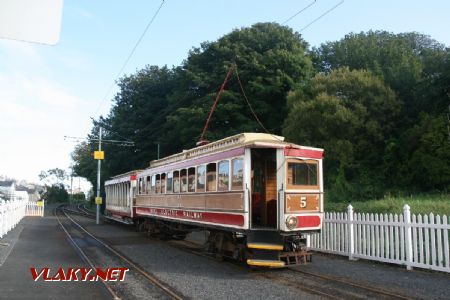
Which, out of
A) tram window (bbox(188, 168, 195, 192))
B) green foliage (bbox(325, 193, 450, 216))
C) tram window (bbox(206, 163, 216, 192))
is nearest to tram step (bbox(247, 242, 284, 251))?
tram window (bbox(206, 163, 216, 192))

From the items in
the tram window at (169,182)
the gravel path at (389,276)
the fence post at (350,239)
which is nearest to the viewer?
the gravel path at (389,276)

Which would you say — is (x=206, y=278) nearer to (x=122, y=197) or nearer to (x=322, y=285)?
(x=322, y=285)

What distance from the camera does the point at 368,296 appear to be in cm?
727

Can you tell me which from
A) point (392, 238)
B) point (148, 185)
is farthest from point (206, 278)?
point (148, 185)

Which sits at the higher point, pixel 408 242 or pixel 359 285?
pixel 408 242

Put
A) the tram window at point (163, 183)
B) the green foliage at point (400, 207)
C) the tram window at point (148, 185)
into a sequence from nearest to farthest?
the green foliage at point (400, 207), the tram window at point (163, 183), the tram window at point (148, 185)

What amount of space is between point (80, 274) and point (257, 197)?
437cm

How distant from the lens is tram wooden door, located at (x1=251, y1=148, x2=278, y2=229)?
10.8 m

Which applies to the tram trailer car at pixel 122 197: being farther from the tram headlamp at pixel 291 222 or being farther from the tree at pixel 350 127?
the tram headlamp at pixel 291 222

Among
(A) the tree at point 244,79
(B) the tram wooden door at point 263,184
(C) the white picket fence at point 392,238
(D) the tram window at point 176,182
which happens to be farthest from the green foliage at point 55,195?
(B) the tram wooden door at point 263,184

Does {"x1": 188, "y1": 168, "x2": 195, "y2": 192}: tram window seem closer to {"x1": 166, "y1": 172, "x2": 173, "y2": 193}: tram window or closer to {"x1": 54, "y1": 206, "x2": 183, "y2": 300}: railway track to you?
{"x1": 166, "y1": 172, "x2": 173, "y2": 193}: tram window

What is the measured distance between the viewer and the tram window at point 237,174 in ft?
32.9


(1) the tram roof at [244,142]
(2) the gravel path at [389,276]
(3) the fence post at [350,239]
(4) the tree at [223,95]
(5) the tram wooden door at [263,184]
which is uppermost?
(4) the tree at [223,95]

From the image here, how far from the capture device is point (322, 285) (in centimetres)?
826
